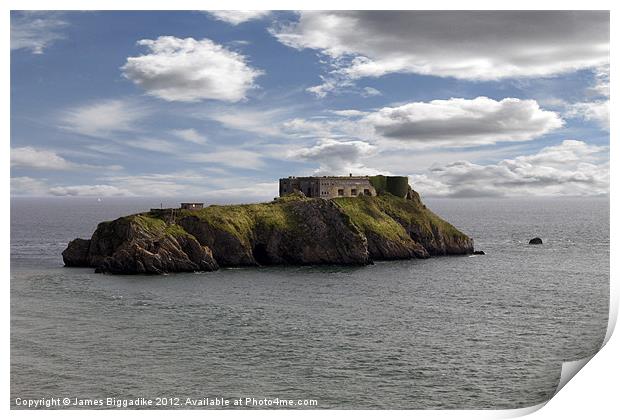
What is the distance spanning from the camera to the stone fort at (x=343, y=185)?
11231 cm

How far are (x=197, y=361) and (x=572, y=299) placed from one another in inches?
1600

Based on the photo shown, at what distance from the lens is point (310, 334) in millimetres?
45938

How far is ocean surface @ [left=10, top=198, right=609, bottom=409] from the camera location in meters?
33.7

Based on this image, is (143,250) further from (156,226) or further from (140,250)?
(156,226)

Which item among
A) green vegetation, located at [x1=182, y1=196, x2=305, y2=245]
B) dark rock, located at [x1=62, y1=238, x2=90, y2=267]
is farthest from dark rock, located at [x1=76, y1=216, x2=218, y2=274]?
green vegetation, located at [x1=182, y1=196, x2=305, y2=245]

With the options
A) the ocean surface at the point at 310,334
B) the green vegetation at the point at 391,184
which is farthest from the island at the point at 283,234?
the ocean surface at the point at 310,334

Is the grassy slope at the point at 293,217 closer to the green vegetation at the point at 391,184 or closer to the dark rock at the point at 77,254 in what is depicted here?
the green vegetation at the point at 391,184

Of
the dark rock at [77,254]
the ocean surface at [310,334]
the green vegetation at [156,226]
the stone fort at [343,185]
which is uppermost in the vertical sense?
the stone fort at [343,185]

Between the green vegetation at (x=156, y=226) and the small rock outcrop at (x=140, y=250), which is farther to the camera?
the green vegetation at (x=156, y=226)

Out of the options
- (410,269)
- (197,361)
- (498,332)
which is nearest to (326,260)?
(410,269)

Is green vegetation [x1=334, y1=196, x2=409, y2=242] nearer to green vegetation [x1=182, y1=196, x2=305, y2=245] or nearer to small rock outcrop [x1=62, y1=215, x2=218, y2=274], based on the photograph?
green vegetation [x1=182, y1=196, x2=305, y2=245]

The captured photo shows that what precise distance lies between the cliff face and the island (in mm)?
134

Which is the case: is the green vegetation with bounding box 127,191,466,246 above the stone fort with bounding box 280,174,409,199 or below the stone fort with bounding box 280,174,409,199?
below

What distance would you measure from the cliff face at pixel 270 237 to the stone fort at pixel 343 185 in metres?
4.88
